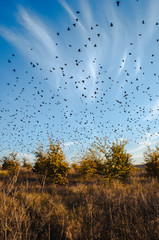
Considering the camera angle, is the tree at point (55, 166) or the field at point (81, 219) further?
the tree at point (55, 166)

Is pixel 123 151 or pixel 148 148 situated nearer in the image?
pixel 123 151

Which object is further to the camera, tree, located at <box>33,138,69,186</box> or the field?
tree, located at <box>33,138,69,186</box>

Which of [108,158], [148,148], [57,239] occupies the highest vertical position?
[148,148]

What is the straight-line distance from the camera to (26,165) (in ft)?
118

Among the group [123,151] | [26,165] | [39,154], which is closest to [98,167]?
[123,151]

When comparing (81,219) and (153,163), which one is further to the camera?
A: (153,163)

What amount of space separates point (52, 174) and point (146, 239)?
10566mm

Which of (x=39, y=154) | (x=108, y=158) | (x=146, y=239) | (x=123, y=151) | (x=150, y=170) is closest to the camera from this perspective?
(x=146, y=239)

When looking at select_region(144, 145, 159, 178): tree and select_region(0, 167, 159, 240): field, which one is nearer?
select_region(0, 167, 159, 240): field

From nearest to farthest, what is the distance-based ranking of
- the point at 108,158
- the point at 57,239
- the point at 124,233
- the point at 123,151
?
the point at 124,233, the point at 57,239, the point at 108,158, the point at 123,151

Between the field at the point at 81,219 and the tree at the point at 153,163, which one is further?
the tree at the point at 153,163

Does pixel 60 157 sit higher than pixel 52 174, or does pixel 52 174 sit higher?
pixel 60 157

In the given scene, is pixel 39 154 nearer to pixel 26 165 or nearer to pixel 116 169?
pixel 116 169

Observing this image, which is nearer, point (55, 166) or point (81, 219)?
point (81, 219)
